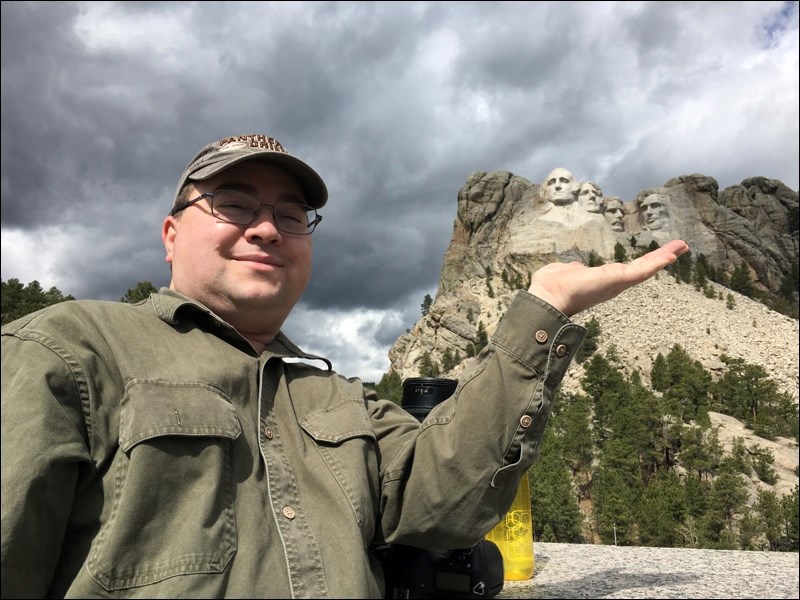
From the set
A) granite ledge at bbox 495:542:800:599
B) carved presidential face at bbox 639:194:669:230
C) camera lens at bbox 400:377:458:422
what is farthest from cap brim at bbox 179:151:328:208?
carved presidential face at bbox 639:194:669:230

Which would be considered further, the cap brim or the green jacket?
the cap brim

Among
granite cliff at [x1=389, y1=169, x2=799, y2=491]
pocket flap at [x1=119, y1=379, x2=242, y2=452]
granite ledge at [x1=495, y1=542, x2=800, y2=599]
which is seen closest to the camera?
pocket flap at [x1=119, y1=379, x2=242, y2=452]

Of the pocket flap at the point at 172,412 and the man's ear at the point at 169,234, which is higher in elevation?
the man's ear at the point at 169,234

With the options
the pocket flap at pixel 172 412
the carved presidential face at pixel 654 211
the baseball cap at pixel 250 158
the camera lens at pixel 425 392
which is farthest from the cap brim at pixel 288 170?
the carved presidential face at pixel 654 211

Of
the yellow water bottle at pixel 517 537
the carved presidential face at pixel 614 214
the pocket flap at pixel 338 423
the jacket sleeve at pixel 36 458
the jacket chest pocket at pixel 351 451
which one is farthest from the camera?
the carved presidential face at pixel 614 214

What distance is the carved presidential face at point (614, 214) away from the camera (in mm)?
60312

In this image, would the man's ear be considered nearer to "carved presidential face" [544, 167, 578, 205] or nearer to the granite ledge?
the granite ledge

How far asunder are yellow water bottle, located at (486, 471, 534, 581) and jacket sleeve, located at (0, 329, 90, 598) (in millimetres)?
3787

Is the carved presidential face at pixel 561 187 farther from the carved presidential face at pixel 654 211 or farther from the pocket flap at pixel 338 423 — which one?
the pocket flap at pixel 338 423

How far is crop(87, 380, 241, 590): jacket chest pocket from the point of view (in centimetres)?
130

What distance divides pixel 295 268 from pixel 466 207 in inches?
2668

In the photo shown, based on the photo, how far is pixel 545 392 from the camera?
5.25 feet

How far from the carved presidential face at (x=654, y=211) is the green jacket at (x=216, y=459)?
211 feet

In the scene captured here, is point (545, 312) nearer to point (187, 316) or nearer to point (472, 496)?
point (472, 496)
